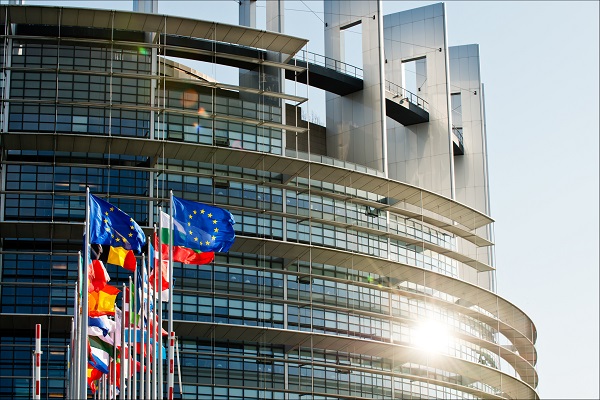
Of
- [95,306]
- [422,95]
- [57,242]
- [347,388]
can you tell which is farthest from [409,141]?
[95,306]

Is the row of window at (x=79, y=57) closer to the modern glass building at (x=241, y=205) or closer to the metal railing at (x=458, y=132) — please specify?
the modern glass building at (x=241, y=205)

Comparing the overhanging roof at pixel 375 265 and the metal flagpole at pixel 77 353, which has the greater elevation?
the overhanging roof at pixel 375 265

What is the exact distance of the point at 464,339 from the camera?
81125 mm

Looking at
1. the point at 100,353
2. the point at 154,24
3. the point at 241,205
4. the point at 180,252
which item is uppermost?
the point at 154,24

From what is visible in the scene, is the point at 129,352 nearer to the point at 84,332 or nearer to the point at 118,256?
the point at 118,256

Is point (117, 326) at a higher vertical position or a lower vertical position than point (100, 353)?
higher

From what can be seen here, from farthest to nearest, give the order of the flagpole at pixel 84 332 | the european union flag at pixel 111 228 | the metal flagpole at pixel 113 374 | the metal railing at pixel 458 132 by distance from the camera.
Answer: the metal railing at pixel 458 132 < the metal flagpole at pixel 113 374 < the european union flag at pixel 111 228 < the flagpole at pixel 84 332

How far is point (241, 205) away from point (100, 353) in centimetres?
2151

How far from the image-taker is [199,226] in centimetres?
4716

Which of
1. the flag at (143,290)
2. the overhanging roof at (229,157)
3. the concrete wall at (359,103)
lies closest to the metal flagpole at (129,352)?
the flag at (143,290)

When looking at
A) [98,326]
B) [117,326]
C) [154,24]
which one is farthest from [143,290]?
[154,24]

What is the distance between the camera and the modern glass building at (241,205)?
68438mm

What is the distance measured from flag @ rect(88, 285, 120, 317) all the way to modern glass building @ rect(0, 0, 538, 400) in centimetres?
1987

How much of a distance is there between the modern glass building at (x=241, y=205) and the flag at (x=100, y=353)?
14116mm
